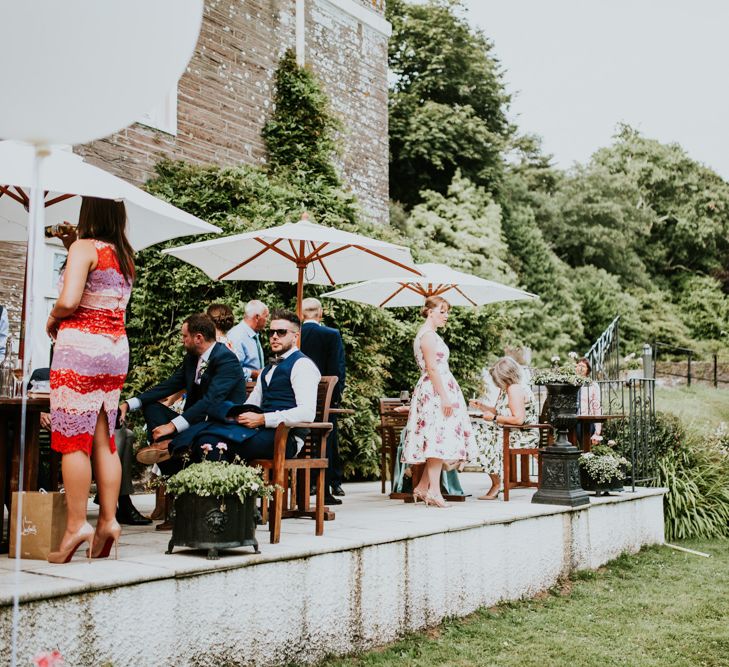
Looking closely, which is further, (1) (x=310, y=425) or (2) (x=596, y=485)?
(2) (x=596, y=485)

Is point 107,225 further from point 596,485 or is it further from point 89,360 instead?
point 596,485

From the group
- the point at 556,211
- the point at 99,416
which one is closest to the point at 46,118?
the point at 99,416

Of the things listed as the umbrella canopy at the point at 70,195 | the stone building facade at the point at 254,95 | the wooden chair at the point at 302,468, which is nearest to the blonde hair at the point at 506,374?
the wooden chair at the point at 302,468

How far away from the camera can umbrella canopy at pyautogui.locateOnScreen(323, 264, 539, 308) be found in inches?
345

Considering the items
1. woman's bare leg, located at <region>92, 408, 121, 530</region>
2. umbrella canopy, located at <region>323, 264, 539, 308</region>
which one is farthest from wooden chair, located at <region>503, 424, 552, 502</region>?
woman's bare leg, located at <region>92, 408, 121, 530</region>

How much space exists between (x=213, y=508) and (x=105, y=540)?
551mm

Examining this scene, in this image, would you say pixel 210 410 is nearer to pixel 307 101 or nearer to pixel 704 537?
pixel 704 537

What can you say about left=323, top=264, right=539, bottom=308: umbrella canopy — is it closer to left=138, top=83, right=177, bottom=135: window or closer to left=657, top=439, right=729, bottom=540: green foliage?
left=657, top=439, right=729, bottom=540: green foliage

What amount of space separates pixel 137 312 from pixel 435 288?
10.9 ft

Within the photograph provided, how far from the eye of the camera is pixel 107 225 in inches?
174

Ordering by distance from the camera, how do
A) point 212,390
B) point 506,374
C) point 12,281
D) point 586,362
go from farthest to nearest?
point 586,362, point 12,281, point 506,374, point 212,390

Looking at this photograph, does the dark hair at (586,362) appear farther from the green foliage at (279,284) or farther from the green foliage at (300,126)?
the green foliage at (300,126)

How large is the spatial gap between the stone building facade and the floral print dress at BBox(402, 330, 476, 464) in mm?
4464

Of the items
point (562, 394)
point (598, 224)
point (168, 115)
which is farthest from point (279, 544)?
point (598, 224)
